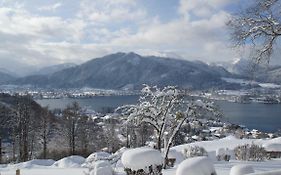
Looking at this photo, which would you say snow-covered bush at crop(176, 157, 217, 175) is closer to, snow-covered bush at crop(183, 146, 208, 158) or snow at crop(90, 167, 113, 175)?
snow at crop(90, 167, 113, 175)

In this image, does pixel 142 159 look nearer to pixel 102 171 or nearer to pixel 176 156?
pixel 102 171

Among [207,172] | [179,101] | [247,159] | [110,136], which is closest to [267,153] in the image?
[247,159]

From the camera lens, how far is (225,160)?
24.2 metres

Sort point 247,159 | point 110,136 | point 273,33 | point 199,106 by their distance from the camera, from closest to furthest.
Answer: point 273,33 → point 199,106 → point 247,159 → point 110,136

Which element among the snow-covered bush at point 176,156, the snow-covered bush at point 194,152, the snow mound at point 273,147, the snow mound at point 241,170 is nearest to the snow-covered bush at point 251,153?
the snow mound at point 273,147

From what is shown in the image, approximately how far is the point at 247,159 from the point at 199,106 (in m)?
5.83

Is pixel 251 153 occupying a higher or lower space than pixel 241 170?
lower

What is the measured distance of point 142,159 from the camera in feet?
42.3

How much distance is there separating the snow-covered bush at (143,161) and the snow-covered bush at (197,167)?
5.62ft

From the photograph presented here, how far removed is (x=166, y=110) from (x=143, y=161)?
8290 mm

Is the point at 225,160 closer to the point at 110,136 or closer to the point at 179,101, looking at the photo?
the point at 179,101

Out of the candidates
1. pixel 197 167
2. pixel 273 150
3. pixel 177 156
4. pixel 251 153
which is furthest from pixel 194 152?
pixel 197 167

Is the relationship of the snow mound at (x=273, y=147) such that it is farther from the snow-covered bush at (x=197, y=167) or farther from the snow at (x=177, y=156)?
the snow-covered bush at (x=197, y=167)

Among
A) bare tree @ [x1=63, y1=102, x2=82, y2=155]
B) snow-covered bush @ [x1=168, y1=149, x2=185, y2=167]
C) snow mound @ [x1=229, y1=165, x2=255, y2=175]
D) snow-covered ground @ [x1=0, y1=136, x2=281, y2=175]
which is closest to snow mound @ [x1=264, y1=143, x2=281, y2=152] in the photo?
snow-covered ground @ [x1=0, y1=136, x2=281, y2=175]
